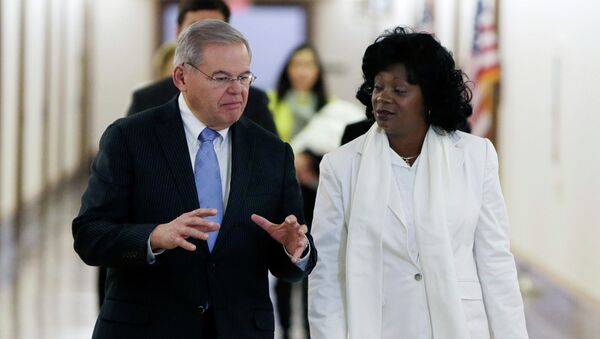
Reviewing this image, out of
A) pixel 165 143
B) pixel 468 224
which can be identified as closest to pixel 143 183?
pixel 165 143

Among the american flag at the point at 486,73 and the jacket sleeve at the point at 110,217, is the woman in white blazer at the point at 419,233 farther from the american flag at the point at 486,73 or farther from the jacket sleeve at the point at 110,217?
the american flag at the point at 486,73

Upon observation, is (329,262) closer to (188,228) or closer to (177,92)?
(188,228)

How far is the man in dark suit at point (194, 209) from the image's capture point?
330cm

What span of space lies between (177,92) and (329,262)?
1.39 m

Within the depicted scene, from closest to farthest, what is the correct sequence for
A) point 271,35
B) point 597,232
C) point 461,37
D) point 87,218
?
point 87,218
point 597,232
point 461,37
point 271,35

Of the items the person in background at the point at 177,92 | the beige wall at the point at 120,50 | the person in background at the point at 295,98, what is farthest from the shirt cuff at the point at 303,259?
the beige wall at the point at 120,50

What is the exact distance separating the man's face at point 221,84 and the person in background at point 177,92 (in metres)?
1.13

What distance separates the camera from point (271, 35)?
21.2 meters

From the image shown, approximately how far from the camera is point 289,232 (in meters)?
3.21

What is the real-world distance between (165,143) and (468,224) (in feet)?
3.01

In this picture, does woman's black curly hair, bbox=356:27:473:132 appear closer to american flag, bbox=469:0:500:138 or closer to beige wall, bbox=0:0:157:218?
american flag, bbox=469:0:500:138

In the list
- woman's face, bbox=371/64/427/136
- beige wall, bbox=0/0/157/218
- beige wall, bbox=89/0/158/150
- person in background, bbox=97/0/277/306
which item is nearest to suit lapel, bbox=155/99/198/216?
woman's face, bbox=371/64/427/136

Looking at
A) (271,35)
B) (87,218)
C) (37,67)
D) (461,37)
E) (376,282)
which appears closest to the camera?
(87,218)

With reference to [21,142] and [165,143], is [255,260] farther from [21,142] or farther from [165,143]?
[21,142]
